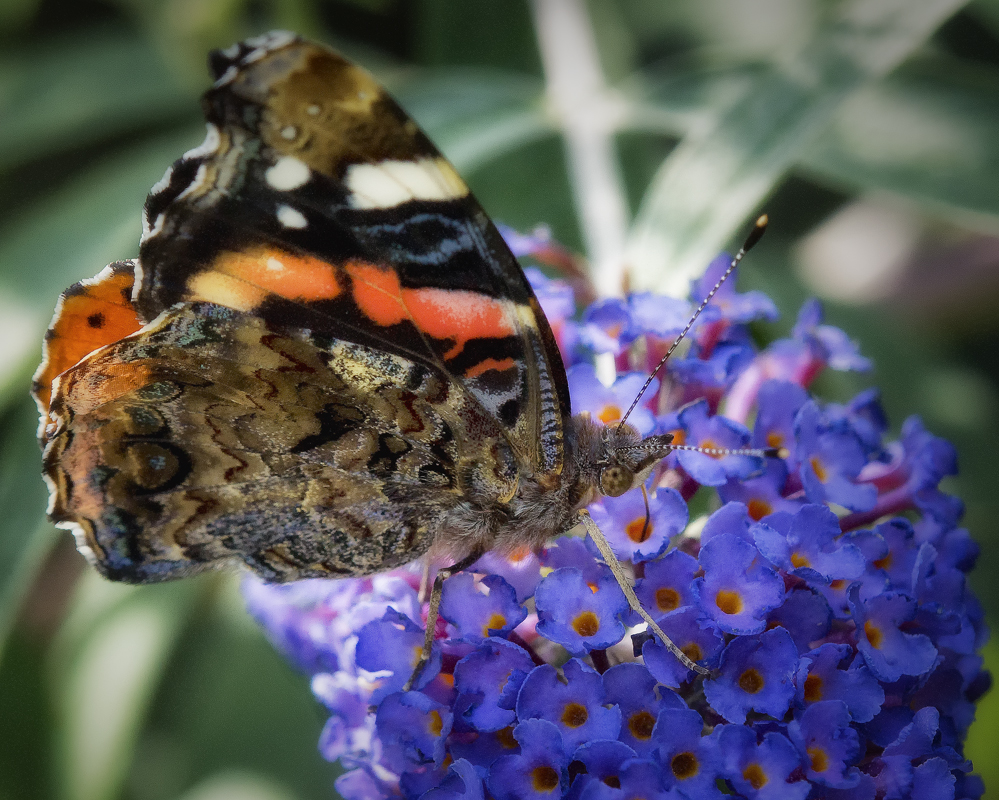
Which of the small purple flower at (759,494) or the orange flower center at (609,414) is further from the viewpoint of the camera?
the orange flower center at (609,414)

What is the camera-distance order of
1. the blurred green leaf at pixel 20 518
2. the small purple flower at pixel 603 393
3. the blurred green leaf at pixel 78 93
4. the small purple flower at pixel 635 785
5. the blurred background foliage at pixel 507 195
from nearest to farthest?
the small purple flower at pixel 635 785, the small purple flower at pixel 603 393, the blurred green leaf at pixel 20 518, the blurred background foliage at pixel 507 195, the blurred green leaf at pixel 78 93

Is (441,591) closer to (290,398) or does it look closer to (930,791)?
(290,398)

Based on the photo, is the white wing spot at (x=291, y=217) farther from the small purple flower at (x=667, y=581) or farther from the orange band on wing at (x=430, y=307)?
the small purple flower at (x=667, y=581)

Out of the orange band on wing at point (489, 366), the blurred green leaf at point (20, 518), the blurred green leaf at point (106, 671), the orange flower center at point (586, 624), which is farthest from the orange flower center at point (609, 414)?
the blurred green leaf at point (106, 671)

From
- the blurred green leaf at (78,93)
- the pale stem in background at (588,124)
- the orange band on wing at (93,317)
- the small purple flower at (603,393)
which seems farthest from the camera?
the blurred green leaf at (78,93)

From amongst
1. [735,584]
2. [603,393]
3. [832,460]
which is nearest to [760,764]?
[735,584]

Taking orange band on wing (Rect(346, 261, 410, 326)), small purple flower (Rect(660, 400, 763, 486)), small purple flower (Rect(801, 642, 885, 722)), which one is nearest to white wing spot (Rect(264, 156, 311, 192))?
orange band on wing (Rect(346, 261, 410, 326))

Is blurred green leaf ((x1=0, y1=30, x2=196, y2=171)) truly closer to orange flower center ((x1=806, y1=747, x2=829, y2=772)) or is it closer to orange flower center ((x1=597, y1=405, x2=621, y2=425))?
orange flower center ((x1=597, y1=405, x2=621, y2=425))
